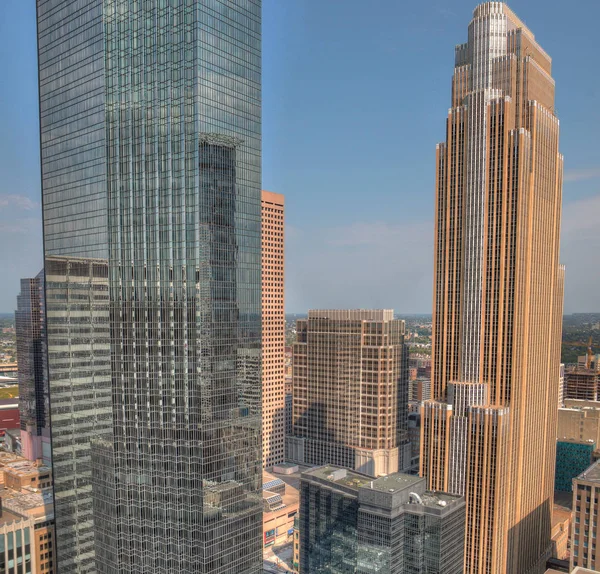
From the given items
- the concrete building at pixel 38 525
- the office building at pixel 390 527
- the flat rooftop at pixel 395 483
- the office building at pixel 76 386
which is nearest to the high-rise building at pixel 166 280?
the office building at pixel 76 386

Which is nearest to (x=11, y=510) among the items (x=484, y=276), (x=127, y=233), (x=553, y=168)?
(x=127, y=233)

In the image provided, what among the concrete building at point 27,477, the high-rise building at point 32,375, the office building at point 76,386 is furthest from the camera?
the high-rise building at point 32,375

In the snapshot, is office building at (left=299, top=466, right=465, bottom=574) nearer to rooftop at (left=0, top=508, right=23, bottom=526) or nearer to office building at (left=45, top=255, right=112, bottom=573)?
office building at (left=45, top=255, right=112, bottom=573)

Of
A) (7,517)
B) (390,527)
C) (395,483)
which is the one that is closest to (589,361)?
(395,483)

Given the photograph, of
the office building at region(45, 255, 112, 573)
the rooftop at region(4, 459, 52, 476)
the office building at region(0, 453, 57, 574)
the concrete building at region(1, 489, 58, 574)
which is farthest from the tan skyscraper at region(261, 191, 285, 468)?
the office building at region(45, 255, 112, 573)

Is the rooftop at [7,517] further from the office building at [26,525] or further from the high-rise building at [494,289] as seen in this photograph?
the high-rise building at [494,289]
